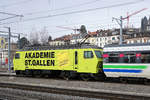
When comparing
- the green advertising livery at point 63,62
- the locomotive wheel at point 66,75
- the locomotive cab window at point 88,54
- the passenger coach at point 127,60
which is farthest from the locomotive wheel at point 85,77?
the passenger coach at point 127,60

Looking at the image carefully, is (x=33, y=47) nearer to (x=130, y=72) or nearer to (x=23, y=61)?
(x=23, y=61)

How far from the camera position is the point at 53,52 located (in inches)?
814

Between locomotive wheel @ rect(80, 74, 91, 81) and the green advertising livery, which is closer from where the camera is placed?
the green advertising livery

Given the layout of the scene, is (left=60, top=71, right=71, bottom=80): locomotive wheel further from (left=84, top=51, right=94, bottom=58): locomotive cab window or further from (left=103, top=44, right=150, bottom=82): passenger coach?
(left=103, top=44, right=150, bottom=82): passenger coach

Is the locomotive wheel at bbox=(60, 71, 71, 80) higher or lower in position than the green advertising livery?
lower

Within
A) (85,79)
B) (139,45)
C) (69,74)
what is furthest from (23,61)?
(139,45)

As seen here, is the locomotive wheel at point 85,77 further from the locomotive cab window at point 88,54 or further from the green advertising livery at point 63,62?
the locomotive cab window at point 88,54

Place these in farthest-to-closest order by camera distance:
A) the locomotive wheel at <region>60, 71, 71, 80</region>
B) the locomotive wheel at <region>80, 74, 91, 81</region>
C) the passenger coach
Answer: the locomotive wheel at <region>60, 71, 71, 80</region>, the locomotive wheel at <region>80, 74, 91, 81</region>, the passenger coach

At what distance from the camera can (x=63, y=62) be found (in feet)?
65.1

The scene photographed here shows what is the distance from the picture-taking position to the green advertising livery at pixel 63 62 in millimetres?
18219

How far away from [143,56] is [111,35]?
76.0 meters

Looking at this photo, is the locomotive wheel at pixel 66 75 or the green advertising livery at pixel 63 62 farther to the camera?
the locomotive wheel at pixel 66 75

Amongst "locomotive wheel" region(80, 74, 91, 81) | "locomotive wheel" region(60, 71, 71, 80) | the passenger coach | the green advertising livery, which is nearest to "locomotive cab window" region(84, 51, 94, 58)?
the green advertising livery

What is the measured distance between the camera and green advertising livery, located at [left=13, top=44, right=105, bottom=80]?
18219mm
